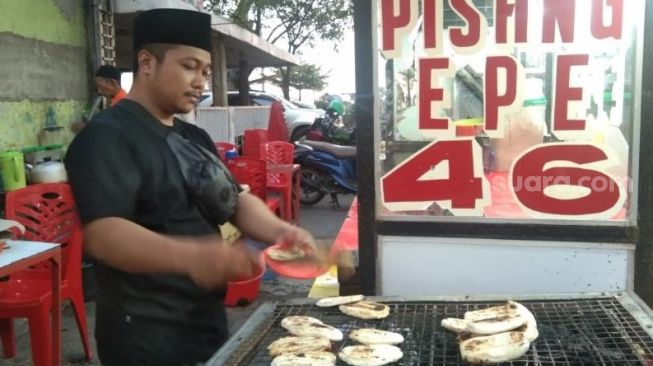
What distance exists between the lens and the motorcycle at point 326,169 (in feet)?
29.8

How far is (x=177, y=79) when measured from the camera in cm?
175

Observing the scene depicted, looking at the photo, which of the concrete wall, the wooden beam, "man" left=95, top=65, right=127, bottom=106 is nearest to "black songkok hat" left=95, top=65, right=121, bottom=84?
"man" left=95, top=65, right=127, bottom=106

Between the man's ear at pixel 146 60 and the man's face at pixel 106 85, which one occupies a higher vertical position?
the man's face at pixel 106 85

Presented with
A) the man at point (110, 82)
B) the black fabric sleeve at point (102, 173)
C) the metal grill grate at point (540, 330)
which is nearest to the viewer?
the black fabric sleeve at point (102, 173)

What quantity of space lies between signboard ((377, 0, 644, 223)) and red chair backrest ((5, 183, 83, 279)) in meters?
2.06

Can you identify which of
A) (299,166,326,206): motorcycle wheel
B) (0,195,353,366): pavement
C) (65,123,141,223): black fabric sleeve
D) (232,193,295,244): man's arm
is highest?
(65,123,141,223): black fabric sleeve

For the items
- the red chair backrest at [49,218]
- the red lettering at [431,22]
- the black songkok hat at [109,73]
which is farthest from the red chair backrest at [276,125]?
the red lettering at [431,22]

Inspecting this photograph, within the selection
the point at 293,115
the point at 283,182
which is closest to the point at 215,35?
the point at 283,182

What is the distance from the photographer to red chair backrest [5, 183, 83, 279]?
3902mm

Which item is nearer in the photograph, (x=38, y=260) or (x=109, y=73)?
(x=38, y=260)

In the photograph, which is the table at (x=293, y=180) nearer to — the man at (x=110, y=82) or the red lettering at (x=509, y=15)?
the man at (x=110, y=82)

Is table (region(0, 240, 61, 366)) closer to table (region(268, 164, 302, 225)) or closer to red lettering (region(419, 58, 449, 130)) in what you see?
red lettering (region(419, 58, 449, 130))

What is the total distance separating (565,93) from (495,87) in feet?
1.06

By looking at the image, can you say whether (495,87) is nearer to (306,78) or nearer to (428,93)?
(428,93)
